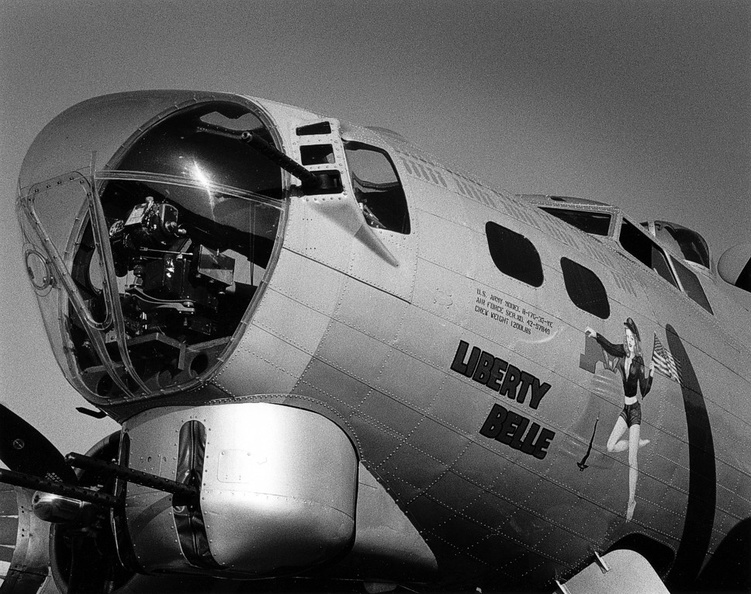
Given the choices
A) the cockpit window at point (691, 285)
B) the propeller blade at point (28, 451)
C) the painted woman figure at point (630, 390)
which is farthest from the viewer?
the cockpit window at point (691, 285)

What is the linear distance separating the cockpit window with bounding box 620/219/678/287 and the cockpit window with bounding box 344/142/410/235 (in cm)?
363

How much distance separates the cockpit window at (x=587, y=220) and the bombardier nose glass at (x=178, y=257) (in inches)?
169

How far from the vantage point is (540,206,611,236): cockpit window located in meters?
10.7

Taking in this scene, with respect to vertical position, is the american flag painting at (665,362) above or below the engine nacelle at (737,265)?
below

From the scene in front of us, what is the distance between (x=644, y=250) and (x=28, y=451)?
6468mm

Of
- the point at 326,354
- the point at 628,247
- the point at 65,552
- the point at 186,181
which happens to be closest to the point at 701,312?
the point at 628,247

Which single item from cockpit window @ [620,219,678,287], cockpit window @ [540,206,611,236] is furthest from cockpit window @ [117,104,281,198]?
cockpit window @ [620,219,678,287]

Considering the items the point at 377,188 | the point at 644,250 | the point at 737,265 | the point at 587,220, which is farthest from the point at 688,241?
the point at 377,188

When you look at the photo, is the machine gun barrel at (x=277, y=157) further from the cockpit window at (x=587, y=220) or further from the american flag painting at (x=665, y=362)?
the cockpit window at (x=587, y=220)

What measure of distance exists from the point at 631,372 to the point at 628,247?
2.17 meters

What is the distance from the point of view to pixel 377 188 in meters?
7.88

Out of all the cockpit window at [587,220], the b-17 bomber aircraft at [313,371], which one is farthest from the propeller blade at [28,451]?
the cockpit window at [587,220]

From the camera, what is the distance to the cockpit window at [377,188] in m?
7.68

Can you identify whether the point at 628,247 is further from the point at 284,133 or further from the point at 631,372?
the point at 284,133
